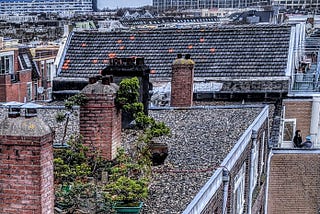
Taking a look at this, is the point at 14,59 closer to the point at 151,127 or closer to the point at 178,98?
the point at 178,98

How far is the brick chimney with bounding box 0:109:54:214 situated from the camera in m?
6.71

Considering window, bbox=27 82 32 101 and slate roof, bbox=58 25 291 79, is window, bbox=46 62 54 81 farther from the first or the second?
slate roof, bbox=58 25 291 79

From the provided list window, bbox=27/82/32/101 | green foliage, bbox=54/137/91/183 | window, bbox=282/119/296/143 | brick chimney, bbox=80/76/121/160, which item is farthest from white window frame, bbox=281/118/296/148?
window, bbox=27/82/32/101

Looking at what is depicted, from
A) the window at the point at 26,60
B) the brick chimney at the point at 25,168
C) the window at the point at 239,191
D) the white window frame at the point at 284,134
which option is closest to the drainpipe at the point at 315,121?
the white window frame at the point at 284,134

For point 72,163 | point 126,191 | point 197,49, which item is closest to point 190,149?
point 72,163

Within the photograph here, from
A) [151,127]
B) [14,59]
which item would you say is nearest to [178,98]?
[151,127]

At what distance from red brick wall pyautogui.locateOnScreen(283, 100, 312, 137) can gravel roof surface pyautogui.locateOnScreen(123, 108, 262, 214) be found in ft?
21.5

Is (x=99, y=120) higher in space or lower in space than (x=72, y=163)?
higher

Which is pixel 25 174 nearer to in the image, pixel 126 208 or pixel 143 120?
pixel 126 208

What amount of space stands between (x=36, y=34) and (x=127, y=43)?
5626cm

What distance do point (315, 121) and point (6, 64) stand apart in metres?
28.7

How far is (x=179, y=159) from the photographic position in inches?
439

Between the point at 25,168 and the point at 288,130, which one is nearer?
the point at 25,168

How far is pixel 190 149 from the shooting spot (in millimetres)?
11875
